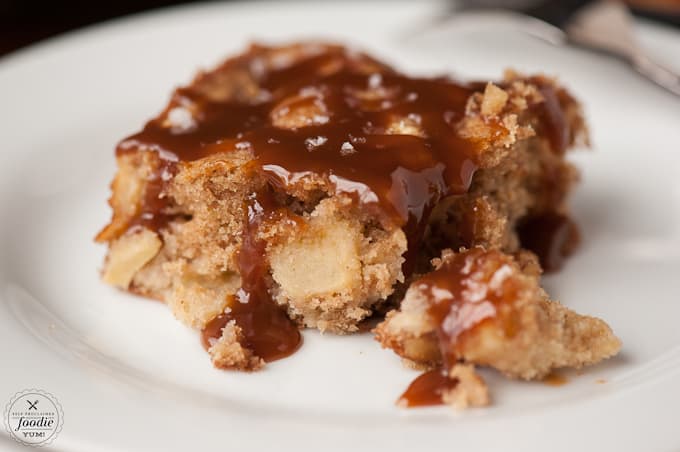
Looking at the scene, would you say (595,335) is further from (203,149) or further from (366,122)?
(203,149)

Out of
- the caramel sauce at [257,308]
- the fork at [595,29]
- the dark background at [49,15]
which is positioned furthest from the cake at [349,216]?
the dark background at [49,15]

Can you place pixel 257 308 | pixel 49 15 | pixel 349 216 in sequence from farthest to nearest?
pixel 49 15 < pixel 257 308 < pixel 349 216

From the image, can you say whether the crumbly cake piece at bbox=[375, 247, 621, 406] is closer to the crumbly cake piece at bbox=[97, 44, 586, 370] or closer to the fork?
the crumbly cake piece at bbox=[97, 44, 586, 370]

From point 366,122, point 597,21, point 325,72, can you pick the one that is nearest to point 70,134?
point 325,72

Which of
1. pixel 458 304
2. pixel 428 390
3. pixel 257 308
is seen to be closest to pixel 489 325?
pixel 458 304

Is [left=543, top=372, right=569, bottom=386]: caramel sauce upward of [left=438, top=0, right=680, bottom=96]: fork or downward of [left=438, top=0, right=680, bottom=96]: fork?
downward

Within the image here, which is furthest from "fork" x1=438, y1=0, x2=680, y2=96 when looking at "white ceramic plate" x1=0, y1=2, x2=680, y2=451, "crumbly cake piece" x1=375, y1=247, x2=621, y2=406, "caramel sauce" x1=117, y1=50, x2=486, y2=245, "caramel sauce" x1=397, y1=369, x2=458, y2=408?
"caramel sauce" x1=397, y1=369, x2=458, y2=408

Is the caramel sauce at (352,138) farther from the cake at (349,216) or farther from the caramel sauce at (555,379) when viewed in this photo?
the caramel sauce at (555,379)

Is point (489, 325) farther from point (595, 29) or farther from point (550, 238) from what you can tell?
point (595, 29)
